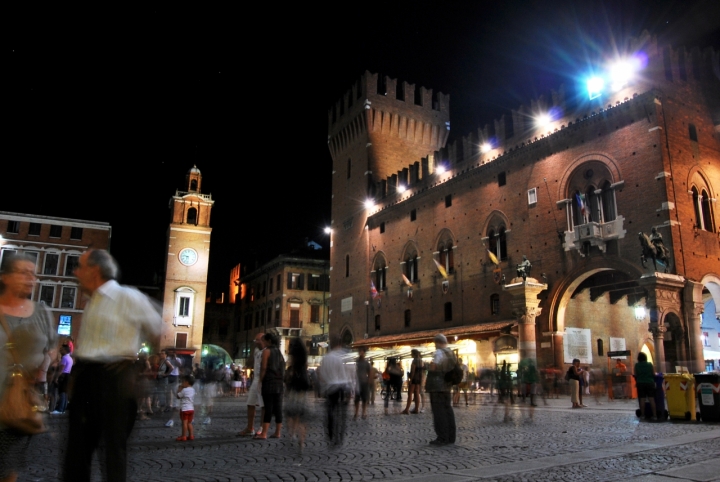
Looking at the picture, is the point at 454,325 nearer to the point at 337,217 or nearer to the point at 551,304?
the point at 551,304

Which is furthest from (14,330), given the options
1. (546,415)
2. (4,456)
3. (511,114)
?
(511,114)

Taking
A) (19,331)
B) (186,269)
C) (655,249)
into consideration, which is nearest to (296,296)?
(186,269)

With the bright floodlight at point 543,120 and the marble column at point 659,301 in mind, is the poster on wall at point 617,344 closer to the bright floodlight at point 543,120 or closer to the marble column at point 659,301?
the marble column at point 659,301

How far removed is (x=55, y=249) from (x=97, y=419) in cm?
5057

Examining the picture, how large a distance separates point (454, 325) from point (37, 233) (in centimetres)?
3704

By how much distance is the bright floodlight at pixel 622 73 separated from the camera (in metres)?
21.7

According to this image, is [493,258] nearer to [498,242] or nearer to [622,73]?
[498,242]

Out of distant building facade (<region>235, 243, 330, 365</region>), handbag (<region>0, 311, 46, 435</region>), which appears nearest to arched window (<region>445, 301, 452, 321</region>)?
distant building facade (<region>235, 243, 330, 365</region>)

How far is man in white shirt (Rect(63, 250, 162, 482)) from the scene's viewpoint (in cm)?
349

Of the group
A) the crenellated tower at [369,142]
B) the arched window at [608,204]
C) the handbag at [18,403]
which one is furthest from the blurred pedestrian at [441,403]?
the crenellated tower at [369,142]

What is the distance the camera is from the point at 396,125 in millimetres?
38719

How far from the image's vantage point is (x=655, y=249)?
19.0 m

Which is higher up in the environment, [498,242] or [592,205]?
[592,205]

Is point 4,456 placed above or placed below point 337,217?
below
